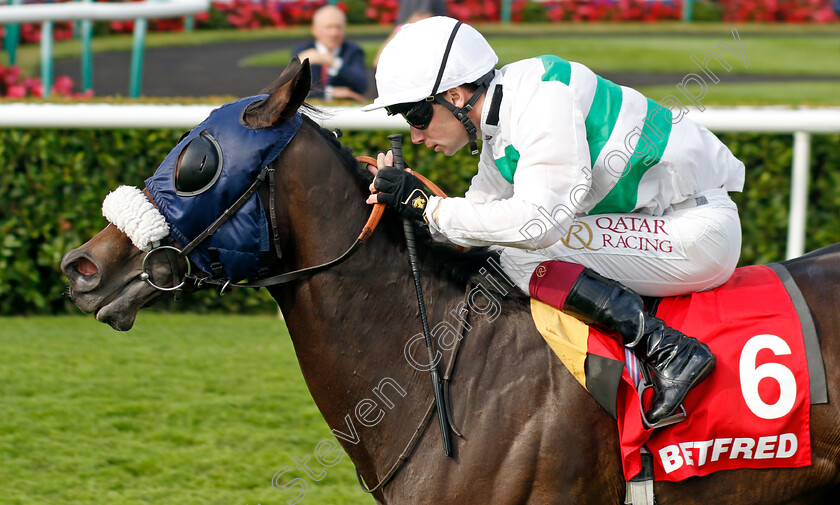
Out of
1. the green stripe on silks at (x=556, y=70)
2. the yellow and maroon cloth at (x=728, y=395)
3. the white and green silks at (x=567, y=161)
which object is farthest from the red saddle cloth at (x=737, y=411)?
the green stripe on silks at (x=556, y=70)

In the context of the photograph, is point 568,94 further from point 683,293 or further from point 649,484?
point 649,484

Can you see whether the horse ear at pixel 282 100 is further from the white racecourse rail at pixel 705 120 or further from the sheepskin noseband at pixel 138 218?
the white racecourse rail at pixel 705 120

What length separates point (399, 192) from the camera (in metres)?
2.54

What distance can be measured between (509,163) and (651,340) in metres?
0.63

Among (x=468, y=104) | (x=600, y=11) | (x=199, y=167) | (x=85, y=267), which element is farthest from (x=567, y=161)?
(x=600, y=11)

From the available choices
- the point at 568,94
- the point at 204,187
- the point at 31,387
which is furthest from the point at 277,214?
the point at 31,387

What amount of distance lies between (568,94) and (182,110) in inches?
152

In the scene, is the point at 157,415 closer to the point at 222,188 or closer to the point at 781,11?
the point at 222,188

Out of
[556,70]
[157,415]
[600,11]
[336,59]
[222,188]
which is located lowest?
[600,11]

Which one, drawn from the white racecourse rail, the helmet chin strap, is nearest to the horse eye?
the helmet chin strap

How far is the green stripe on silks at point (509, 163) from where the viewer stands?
2631 mm

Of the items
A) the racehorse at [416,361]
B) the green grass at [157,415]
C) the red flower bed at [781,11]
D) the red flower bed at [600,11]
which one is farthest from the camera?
the red flower bed at [781,11]

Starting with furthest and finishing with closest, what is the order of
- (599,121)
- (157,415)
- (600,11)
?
1. (600,11)
2. (157,415)
3. (599,121)

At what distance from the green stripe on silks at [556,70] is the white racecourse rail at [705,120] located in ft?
10.5
